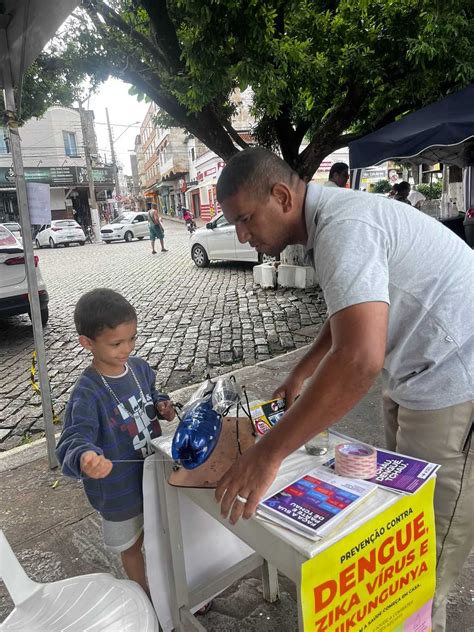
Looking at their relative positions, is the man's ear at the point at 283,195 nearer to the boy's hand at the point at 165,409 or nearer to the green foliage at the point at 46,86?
the boy's hand at the point at 165,409

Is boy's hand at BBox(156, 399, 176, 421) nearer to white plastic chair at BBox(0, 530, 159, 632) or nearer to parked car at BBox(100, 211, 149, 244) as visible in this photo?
white plastic chair at BBox(0, 530, 159, 632)

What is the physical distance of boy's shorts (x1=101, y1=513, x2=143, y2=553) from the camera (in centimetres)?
172

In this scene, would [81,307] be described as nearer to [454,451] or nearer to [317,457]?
[317,457]

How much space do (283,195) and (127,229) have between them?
22358mm

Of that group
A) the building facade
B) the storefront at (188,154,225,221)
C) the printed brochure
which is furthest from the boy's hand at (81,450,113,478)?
the building facade

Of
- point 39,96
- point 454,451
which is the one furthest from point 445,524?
point 39,96

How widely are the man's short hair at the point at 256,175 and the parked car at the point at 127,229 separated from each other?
871 inches

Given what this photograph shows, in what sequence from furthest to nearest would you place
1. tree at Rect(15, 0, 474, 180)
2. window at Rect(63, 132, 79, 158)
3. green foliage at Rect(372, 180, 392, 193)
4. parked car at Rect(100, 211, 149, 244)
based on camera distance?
window at Rect(63, 132, 79, 158) < green foliage at Rect(372, 180, 392, 193) < parked car at Rect(100, 211, 149, 244) < tree at Rect(15, 0, 474, 180)

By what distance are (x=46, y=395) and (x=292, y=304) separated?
14.9ft

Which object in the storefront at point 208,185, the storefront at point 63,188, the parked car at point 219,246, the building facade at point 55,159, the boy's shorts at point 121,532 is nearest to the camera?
the boy's shorts at point 121,532

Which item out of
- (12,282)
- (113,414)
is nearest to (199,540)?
(113,414)

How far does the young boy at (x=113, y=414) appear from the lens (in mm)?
1615

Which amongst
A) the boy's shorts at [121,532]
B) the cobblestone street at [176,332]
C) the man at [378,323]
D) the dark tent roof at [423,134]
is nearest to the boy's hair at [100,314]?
the man at [378,323]

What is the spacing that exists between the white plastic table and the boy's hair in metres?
0.45
